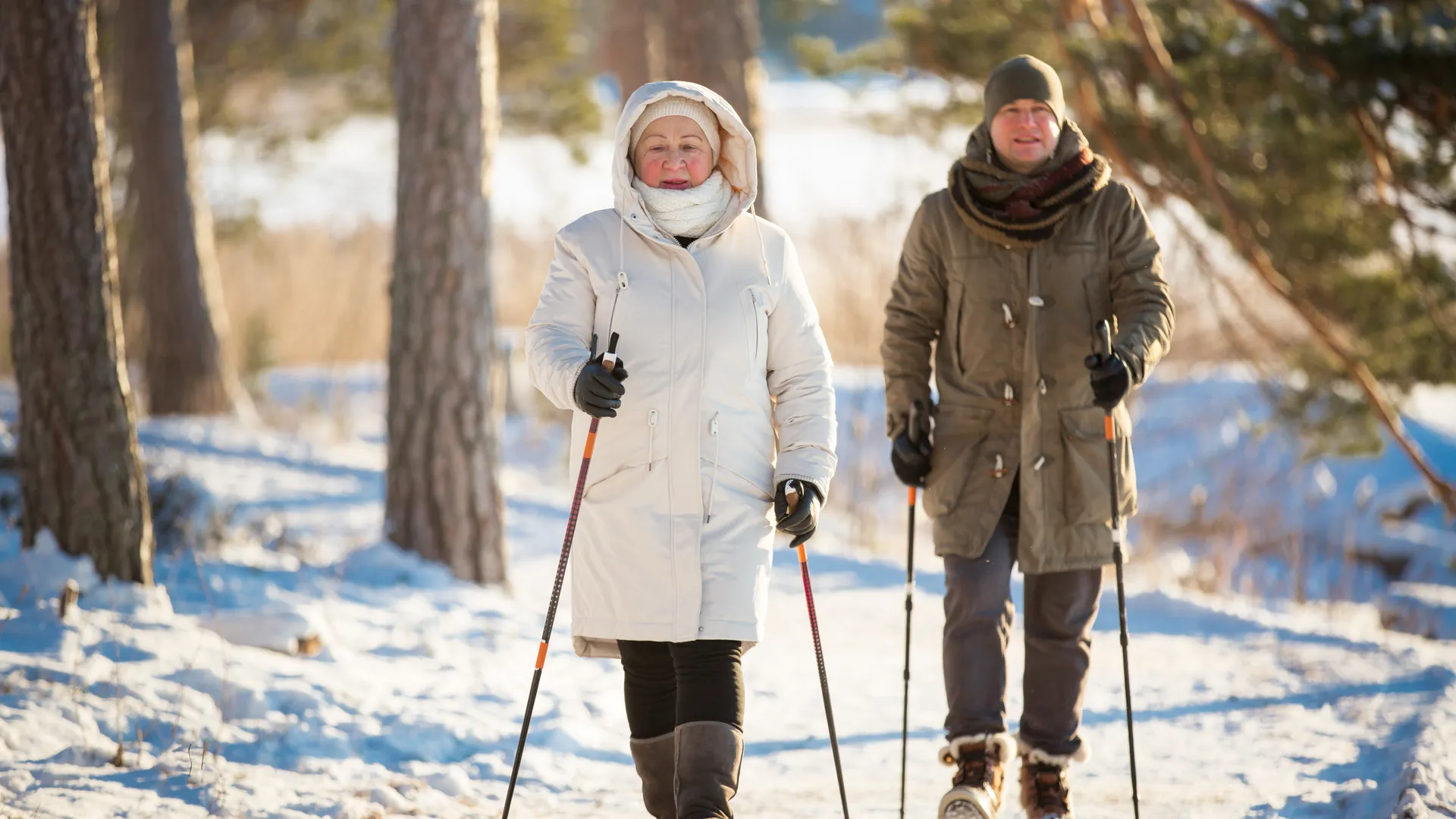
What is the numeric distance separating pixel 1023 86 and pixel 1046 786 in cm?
183

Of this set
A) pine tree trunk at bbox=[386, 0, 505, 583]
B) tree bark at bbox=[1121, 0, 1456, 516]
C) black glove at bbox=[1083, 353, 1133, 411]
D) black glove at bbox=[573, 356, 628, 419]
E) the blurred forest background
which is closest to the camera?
black glove at bbox=[573, 356, 628, 419]

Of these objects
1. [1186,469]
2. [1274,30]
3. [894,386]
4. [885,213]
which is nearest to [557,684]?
[894,386]

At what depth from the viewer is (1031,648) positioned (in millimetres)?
3596

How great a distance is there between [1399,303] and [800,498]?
629 cm

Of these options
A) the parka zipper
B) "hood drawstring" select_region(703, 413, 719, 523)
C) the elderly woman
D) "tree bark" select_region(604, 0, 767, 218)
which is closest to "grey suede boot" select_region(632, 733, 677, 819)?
the elderly woman

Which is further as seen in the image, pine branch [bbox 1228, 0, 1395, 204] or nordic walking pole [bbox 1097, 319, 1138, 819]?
pine branch [bbox 1228, 0, 1395, 204]

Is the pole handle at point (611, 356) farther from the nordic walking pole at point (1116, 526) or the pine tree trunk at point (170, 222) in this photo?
the pine tree trunk at point (170, 222)

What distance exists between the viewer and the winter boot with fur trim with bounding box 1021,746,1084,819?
3.52 metres

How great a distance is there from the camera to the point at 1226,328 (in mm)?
8578

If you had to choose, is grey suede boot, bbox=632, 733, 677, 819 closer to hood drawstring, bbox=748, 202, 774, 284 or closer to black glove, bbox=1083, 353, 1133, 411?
hood drawstring, bbox=748, 202, 774, 284

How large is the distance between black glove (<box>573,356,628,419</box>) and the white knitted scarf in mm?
391

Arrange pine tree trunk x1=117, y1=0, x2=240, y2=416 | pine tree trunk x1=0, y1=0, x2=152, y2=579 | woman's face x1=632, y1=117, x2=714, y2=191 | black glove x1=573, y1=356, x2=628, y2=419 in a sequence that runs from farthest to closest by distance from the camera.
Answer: pine tree trunk x1=117, y1=0, x2=240, y2=416, pine tree trunk x1=0, y1=0, x2=152, y2=579, woman's face x1=632, y1=117, x2=714, y2=191, black glove x1=573, y1=356, x2=628, y2=419

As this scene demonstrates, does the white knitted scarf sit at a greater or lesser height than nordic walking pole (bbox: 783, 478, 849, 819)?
greater

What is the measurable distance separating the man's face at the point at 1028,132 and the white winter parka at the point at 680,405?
78 centimetres
